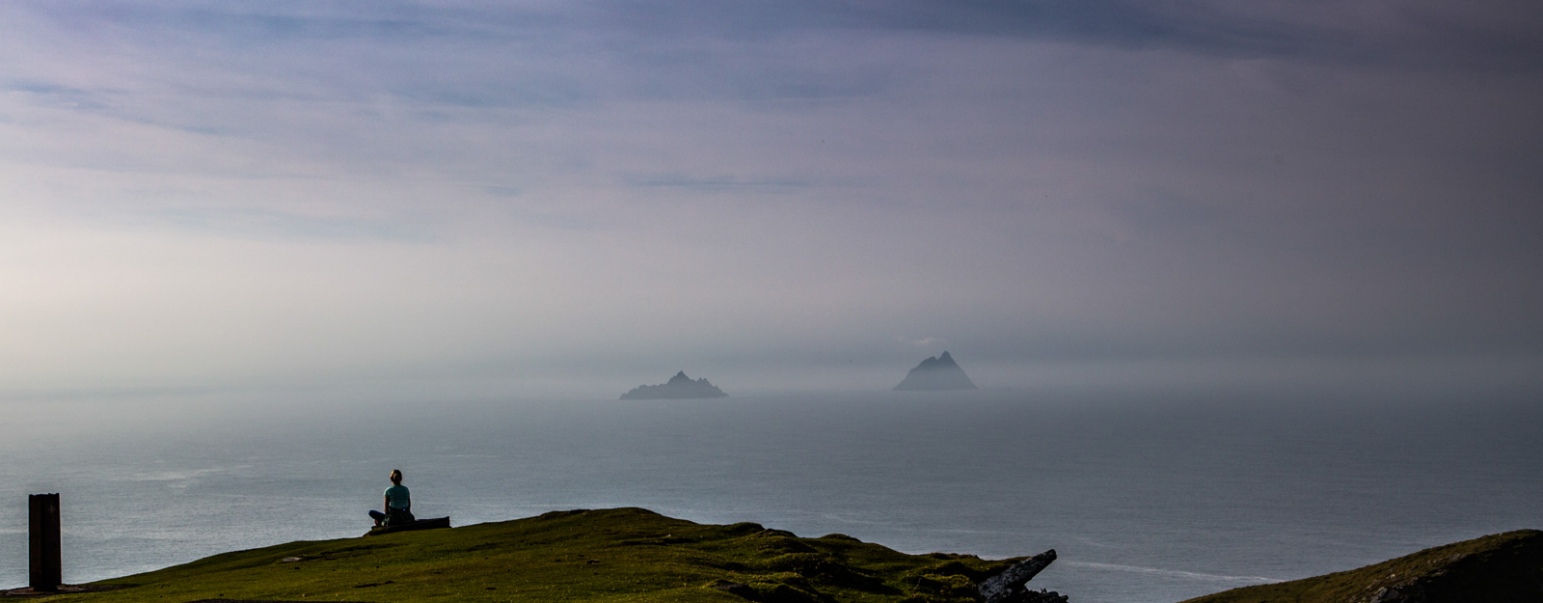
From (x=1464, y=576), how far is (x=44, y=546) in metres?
38.5

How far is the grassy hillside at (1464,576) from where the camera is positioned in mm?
25234

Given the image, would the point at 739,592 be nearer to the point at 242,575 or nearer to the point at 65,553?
the point at 242,575

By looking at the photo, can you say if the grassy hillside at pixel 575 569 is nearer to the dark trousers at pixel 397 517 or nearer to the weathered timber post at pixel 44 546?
the dark trousers at pixel 397 517

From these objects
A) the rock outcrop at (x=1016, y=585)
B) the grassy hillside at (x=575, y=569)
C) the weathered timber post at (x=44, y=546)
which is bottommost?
the rock outcrop at (x=1016, y=585)

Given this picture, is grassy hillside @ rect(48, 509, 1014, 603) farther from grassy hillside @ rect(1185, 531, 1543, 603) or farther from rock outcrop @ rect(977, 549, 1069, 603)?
grassy hillside @ rect(1185, 531, 1543, 603)

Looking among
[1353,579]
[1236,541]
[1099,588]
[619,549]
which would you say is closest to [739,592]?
[619,549]

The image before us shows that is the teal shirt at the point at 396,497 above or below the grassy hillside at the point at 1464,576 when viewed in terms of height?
above

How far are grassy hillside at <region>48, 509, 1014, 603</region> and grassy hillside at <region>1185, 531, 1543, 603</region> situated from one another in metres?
12.4

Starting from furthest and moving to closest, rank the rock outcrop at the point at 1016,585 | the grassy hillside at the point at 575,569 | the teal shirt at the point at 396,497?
the teal shirt at the point at 396,497 → the rock outcrop at the point at 1016,585 → the grassy hillside at the point at 575,569

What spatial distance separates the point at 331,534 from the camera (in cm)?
14438

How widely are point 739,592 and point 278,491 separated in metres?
193

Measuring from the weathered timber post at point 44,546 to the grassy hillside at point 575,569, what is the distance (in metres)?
2.17

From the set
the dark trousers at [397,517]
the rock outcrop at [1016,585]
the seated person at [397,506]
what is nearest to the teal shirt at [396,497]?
the seated person at [397,506]

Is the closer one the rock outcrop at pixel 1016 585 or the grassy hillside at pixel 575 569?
the grassy hillside at pixel 575 569
